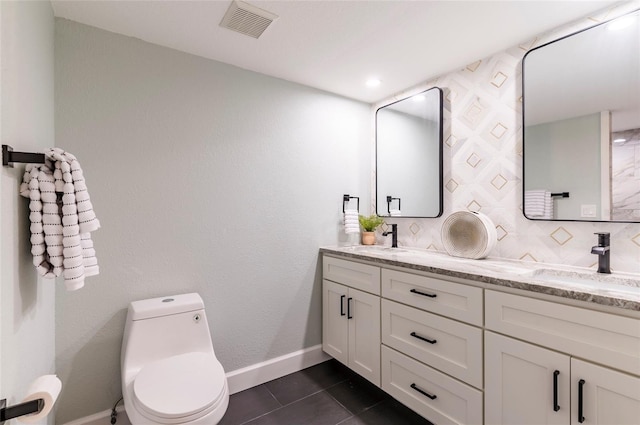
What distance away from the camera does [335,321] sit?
7.64 ft

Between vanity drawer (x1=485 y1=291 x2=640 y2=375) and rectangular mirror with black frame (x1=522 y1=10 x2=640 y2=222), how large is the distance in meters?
0.66

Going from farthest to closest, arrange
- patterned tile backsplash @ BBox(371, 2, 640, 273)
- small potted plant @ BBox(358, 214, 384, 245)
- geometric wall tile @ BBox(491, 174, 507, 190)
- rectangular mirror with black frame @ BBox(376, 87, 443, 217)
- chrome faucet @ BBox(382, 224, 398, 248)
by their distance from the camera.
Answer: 1. small potted plant @ BBox(358, 214, 384, 245)
2. chrome faucet @ BBox(382, 224, 398, 248)
3. rectangular mirror with black frame @ BBox(376, 87, 443, 217)
4. geometric wall tile @ BBox(491, 174, 507, 190)
5. patterned tile backsplash @ BBox(371, 2, 640, 273)

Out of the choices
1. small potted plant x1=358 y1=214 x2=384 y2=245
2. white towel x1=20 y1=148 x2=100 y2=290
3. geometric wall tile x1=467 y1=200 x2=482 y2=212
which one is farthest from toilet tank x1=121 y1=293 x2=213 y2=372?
geometric wall tile x1=467 y1=200 x2=482 y2=212

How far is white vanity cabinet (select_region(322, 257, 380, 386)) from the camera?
6.48 feet

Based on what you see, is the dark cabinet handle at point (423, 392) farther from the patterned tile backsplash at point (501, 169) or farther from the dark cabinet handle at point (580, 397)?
the patterned tile backsplash at point (501, 169)

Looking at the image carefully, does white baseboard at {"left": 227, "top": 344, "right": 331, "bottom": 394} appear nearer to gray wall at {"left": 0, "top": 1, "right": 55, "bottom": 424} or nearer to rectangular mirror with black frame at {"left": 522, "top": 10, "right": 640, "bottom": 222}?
gray wall at {"left": 0, "top": 1, "right": 55, "bottom": 424}

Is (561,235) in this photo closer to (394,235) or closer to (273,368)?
(394,235)

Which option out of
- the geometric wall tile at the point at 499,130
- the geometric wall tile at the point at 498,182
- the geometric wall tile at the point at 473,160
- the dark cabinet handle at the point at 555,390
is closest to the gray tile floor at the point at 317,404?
the dark cabinet handle at the point at 555,390

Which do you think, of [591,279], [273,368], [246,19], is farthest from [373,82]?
[273,368]

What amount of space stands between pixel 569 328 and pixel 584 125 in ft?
3.49

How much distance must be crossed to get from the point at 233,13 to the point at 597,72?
1841 mm

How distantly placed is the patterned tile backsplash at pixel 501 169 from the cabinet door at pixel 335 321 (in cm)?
75

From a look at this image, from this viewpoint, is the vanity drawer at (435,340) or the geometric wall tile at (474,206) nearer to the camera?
the vanity drawer at (435,340)

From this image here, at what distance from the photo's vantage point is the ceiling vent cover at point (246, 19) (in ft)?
5.00
